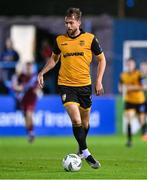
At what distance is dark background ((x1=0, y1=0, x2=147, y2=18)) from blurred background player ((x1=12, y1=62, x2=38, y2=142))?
5.41m

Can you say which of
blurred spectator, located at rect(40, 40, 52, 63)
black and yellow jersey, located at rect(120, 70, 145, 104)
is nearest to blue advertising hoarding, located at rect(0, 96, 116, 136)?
blurred spectator, located at rect(40, 40, 52, 63)

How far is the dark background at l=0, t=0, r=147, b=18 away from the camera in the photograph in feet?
103

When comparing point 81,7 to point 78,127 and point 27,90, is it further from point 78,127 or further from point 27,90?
point 78,127

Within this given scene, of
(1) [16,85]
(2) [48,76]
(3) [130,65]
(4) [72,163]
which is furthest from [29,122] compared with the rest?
(4) [72,163]

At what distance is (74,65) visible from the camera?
14.9m

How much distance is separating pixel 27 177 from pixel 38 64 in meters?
16.9

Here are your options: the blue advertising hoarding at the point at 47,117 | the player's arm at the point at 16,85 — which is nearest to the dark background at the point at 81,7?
the blue advertising hoarding at the point at 47,117

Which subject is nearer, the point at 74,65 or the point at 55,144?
the point at 74,65

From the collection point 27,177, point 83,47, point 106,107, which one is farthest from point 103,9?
point 27,177

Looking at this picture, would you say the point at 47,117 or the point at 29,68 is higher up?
the point at 29,68

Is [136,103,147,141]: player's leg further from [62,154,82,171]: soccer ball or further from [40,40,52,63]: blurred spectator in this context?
[62,154,82,171]: soccer ball

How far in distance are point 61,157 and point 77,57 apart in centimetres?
358

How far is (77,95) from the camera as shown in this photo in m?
14.9

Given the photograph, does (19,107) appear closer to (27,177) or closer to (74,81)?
(74,81)
